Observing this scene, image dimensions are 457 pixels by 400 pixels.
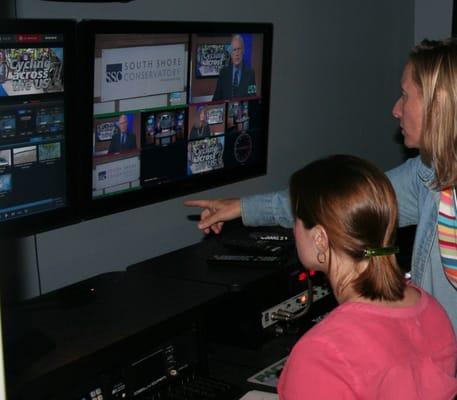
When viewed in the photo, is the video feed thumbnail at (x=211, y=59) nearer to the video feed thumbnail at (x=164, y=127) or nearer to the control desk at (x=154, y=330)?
the video feed thumbnail at (x=164, y=127)

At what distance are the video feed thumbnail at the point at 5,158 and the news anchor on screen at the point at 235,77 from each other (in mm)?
767

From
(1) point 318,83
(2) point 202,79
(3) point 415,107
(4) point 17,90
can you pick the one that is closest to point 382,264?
(3) point 415,107

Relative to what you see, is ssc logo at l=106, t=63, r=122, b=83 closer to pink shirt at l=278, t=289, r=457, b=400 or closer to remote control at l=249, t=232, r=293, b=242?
remote control at l=249, t=232, r=293, b=242

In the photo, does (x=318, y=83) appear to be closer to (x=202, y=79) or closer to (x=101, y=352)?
(x=202, y=79)

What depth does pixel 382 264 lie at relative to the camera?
5.13 ft

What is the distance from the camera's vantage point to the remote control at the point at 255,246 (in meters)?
2.47

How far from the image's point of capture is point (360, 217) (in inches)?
60.9

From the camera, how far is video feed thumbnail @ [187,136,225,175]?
2.50 meters

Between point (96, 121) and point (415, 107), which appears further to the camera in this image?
point (96, 121)

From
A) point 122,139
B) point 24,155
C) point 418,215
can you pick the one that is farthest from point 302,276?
point 24,155

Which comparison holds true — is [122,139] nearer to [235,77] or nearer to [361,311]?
[235,77]

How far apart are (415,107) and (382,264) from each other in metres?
0.51

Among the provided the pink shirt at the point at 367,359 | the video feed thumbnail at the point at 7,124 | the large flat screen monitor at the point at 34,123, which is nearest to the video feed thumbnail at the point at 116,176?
the large flat screen monitor at the point at 34,123

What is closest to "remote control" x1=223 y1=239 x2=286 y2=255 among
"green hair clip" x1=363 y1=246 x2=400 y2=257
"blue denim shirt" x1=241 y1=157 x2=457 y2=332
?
"blue denim shirt" x1=241 y1=157 x2=457 y2=332
